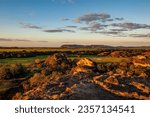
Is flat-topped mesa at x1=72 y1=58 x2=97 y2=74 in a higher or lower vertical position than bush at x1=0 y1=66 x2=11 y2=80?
higher

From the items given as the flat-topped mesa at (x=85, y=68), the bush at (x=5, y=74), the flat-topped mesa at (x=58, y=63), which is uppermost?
the flat-topped mesa at (x=85, y=68)

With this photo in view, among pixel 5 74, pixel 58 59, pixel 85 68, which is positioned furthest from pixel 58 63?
pixel 85 68

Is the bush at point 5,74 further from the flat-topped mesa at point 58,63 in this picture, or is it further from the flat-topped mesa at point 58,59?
the flat-topped mesa at point 58,59

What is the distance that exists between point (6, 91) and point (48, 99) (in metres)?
6.42

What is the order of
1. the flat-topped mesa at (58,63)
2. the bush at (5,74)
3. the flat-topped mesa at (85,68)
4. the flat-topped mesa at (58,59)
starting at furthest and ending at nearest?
the flat-topped mesa at (58,59)
the flat-topped mesa at (58,63)
the bush at (5,74)
the flat-topped mesa at (85,68)

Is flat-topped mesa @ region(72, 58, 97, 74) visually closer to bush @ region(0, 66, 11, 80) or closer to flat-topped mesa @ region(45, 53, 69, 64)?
bush @ region(0, 66, 11, 80)

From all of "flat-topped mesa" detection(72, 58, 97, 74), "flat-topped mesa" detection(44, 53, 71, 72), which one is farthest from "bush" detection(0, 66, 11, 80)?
"flat-topped mesa" detection(72, 58, 97, 74)

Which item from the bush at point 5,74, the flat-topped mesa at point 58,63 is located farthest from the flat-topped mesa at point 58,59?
the bush at point 5,74

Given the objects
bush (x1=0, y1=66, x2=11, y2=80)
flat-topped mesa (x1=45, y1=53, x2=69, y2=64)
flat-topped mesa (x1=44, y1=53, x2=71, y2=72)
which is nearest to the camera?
bush (x1=0, y1=66, x2=11, y2=80)

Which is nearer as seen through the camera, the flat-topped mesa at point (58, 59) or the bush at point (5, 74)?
the bush at point (5, 74)

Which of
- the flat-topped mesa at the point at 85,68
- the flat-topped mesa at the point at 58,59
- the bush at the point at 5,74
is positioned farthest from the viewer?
the flat-topped mesa at the point at 58,59

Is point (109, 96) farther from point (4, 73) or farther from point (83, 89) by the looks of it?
point (4, 73)

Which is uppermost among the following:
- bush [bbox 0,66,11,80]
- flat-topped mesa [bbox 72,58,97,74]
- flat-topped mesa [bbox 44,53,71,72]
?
flat-topped mesa [bbox 72,58,97,74]

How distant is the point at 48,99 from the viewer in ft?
28.8
